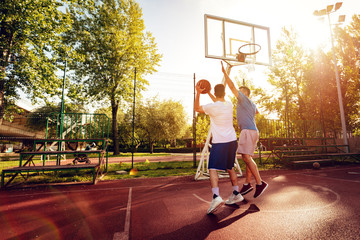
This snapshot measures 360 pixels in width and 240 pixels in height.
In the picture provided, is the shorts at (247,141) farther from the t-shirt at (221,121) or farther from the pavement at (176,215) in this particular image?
the pavement at (176,215)

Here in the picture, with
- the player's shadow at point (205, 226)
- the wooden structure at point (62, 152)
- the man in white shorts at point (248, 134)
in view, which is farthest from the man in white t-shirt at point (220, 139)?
the wooden structure at point (62, 152)

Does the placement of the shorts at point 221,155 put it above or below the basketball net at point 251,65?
below

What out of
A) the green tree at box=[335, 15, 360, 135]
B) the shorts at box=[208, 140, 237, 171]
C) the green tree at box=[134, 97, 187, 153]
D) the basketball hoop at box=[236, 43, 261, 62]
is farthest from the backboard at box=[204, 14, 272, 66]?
the green tree at box=[134, 97, 187, 153]

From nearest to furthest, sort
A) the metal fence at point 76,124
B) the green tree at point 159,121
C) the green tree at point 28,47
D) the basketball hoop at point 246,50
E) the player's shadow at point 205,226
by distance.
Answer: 1. the player's shadow at point 205,226
2. the basketball hoop at point 246,50
3. the metal fence at point 76,124
4. the green tree at point 28,47
5. the green tree at point 159,121

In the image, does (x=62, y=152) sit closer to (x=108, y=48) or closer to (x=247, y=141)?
(x=247, y=141)

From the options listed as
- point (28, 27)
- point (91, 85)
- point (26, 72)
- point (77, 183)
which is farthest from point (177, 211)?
point (91, 85)

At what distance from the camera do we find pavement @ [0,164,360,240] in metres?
2.41

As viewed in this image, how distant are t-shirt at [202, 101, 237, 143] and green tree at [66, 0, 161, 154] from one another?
1587cm

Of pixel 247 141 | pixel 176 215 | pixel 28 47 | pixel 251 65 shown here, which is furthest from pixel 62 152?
pixel 28 47

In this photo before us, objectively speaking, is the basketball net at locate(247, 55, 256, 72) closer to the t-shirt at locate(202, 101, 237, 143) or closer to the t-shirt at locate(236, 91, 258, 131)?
the t-shirt at locate(236, 91, 258, 131)

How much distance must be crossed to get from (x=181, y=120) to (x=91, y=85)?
566 inches

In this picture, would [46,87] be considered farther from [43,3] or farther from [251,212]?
[251,212]

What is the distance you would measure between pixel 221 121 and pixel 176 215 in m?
1.78

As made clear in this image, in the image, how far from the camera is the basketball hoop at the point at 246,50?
7074 millimetres
